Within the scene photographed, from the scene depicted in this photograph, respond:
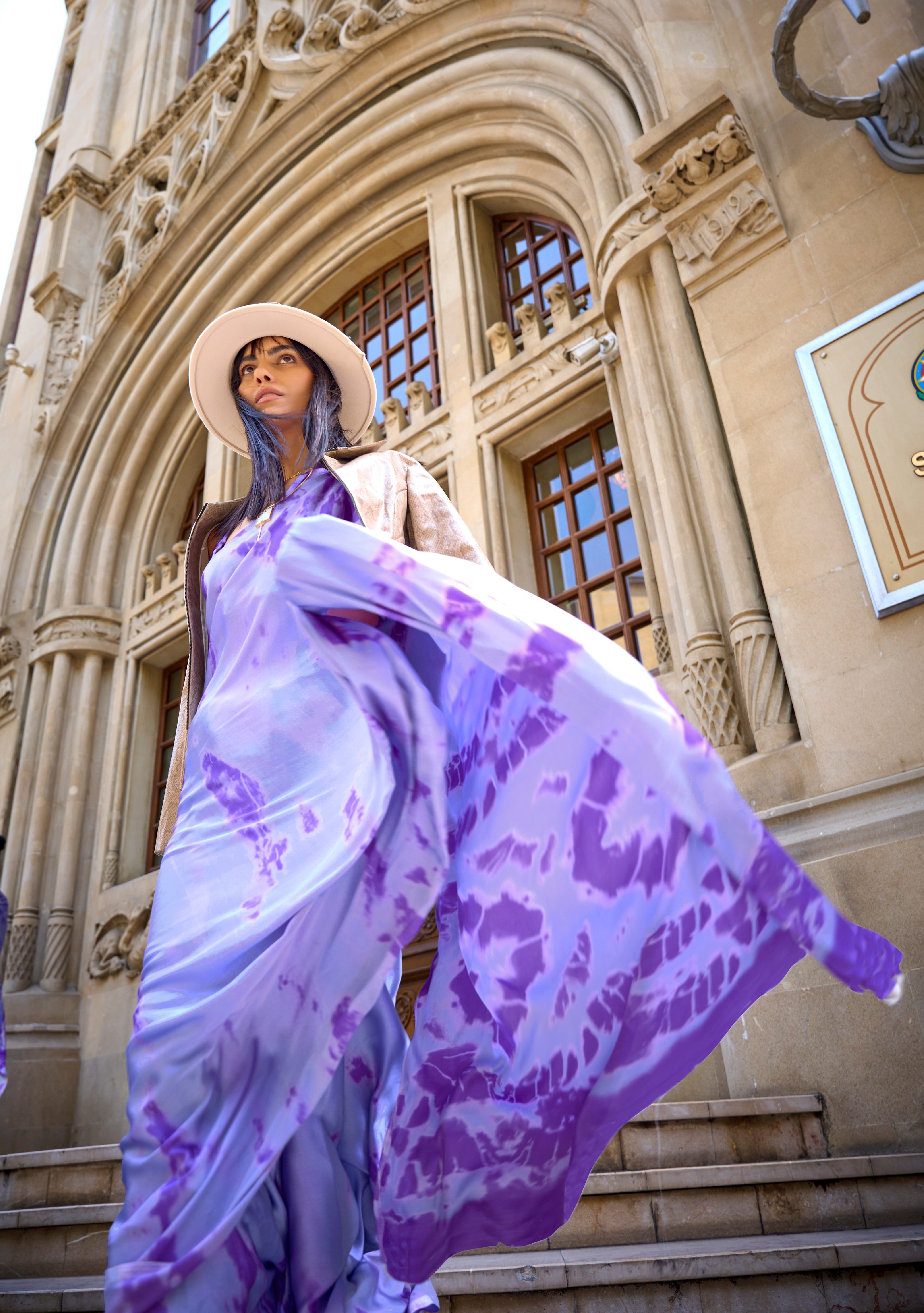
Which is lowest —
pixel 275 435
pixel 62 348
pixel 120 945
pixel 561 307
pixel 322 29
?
pixel 275 435

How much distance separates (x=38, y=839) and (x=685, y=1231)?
849 cm

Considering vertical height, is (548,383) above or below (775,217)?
above

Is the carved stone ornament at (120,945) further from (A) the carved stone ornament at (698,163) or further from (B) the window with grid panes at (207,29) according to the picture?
(B) the window with grid panes at (207,29)

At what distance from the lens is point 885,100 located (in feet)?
14.1

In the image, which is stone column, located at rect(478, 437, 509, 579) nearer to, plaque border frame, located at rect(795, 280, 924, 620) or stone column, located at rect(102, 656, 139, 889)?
plaque border frame, located at rect(795, 280, 924, 620)

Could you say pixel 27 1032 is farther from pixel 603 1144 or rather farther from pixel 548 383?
pixel 603 1144

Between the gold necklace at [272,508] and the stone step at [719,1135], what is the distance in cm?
227

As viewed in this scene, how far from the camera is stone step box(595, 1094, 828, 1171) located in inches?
123

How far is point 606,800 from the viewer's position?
4.58 feet

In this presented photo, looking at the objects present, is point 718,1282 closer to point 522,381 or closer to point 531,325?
point 522,381

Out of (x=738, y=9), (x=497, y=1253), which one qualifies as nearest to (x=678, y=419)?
(x=738, y=9)

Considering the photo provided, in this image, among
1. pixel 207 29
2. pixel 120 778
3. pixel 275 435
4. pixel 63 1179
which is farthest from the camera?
pixel 207 29

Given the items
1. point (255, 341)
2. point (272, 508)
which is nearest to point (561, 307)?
point (255, 341)

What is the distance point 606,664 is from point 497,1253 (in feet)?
6.63
